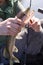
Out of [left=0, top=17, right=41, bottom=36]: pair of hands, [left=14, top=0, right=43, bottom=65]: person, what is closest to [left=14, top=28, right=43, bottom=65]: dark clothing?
[left=14, top=0, right=43, bottom=65]: person

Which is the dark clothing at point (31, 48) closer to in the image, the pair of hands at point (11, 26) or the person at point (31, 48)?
the person at point (31, 48)

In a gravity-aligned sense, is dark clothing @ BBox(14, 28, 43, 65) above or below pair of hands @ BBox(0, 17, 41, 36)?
below

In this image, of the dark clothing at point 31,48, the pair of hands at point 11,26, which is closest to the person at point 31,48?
the dark clothing at point 31,48

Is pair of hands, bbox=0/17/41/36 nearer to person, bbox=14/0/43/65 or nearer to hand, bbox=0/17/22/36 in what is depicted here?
hand, bbox=0/17/22/36

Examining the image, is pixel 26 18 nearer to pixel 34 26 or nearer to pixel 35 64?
pixel 34 26

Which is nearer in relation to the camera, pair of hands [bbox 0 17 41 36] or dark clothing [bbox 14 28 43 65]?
pair of hands [bbox 0 17 41 36]

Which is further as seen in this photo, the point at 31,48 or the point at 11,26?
the point at 31,48

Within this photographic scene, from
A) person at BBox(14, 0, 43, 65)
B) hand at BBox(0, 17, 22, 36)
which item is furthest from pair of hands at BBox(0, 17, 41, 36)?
person at BBox(14, 0, 43, 65)

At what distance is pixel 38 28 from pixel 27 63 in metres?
0.51

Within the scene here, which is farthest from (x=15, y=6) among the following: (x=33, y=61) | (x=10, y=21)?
(x=10, y=21)

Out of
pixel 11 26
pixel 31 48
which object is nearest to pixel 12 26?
pixel 11 26

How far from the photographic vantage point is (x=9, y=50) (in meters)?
2.36

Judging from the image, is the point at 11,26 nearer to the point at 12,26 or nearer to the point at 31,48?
the point at 12,26

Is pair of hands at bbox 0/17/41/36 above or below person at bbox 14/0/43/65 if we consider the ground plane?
above
